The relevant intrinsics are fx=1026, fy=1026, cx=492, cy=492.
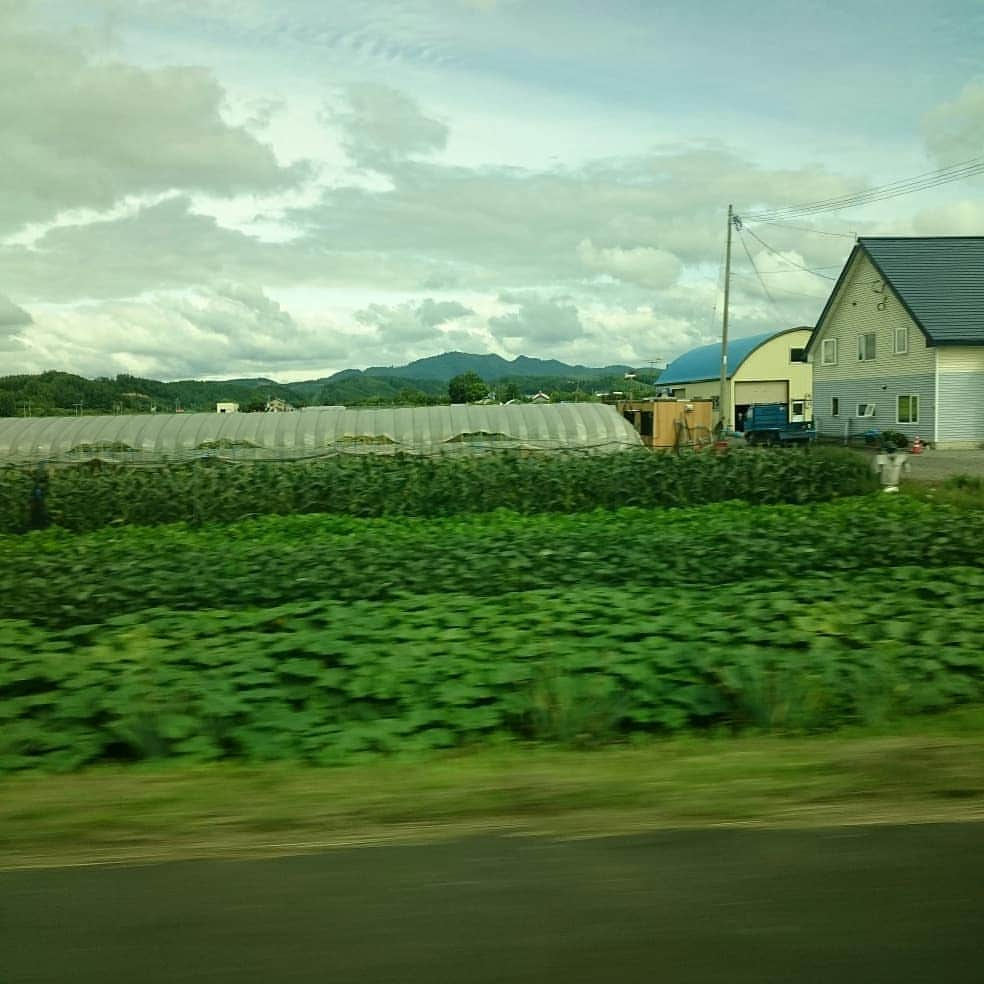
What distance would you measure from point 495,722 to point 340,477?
15153 mm

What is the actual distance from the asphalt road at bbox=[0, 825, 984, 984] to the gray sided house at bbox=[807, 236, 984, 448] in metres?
41.9

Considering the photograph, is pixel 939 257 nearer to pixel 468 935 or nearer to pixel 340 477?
pixel 340 477

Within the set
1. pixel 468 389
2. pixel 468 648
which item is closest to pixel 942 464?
pixel 468 648

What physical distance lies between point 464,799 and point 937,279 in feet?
155

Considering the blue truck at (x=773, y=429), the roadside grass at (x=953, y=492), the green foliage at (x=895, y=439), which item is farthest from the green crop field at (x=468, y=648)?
the blue truck at (x=773, y=429)

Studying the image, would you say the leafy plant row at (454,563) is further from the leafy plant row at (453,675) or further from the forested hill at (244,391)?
the forested hill at (244,391)

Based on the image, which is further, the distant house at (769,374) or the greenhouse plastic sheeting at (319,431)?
the distant house at (769,374)

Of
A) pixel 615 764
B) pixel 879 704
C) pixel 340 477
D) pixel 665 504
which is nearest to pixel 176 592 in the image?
pixel 615 764

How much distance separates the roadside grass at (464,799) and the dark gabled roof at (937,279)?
134 feet

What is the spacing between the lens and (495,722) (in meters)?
6.79

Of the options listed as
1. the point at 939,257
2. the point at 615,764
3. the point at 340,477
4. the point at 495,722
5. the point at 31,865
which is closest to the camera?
the point at 31,865

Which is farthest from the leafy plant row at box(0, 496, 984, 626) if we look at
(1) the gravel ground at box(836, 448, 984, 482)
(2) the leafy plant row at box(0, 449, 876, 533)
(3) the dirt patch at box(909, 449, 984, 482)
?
(3) the dirt patch at box(909, 449, 984, 482)

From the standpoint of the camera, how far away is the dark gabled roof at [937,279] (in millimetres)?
42781

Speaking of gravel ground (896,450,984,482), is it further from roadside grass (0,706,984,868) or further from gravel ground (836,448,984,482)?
roadside grass (0,706,984,868)
